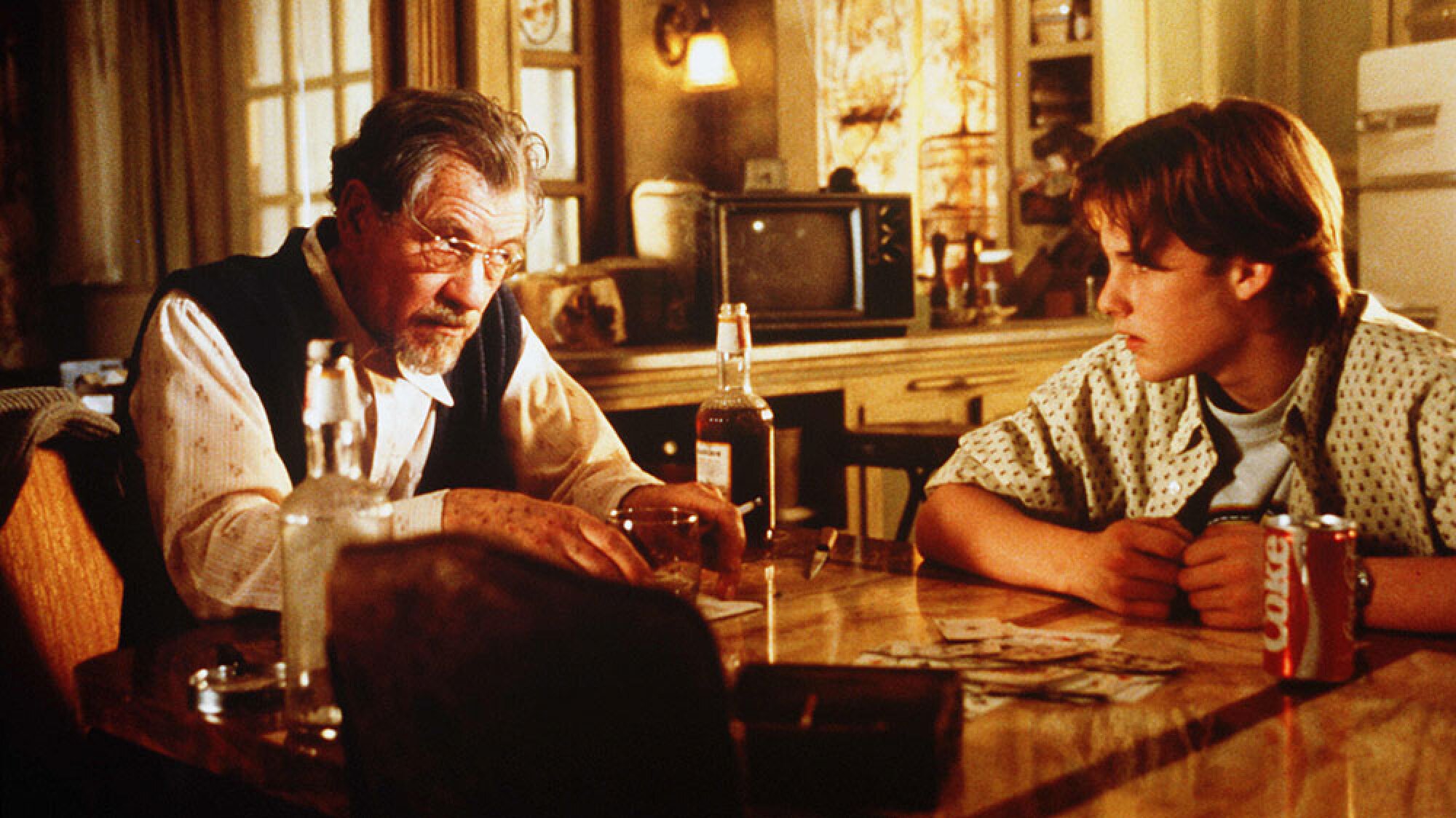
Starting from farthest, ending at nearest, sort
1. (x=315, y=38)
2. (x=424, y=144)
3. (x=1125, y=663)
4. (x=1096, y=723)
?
1. (x=315, y=38)
2. (x=424, y=144)
3. (x=1125, y=663)
4. (x=1096, y=723)

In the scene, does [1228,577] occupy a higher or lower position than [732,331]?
lower

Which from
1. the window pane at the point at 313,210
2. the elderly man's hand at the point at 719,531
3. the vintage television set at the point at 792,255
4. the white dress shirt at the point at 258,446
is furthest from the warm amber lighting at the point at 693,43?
the elderly man's hand at the point at 719,531

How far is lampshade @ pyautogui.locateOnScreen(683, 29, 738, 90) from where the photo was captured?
4047mm

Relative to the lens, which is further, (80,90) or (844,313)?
(80,90)

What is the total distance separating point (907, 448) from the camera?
3.07 m

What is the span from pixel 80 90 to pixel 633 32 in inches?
114

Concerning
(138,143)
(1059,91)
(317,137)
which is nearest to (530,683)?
(317,137)

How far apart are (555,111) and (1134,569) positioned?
2946 millimetres

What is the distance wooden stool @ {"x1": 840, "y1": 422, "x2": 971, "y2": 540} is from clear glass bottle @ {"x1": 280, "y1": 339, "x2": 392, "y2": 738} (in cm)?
214

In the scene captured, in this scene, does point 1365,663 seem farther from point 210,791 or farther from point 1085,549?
point 210,791

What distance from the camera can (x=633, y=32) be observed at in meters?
3.95

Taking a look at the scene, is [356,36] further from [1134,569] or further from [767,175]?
[1134,569]

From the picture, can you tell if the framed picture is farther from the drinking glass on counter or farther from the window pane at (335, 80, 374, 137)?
the drinking glass on counter

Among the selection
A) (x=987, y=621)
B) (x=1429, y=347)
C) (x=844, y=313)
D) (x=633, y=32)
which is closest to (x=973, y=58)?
(x=633, y=32)
